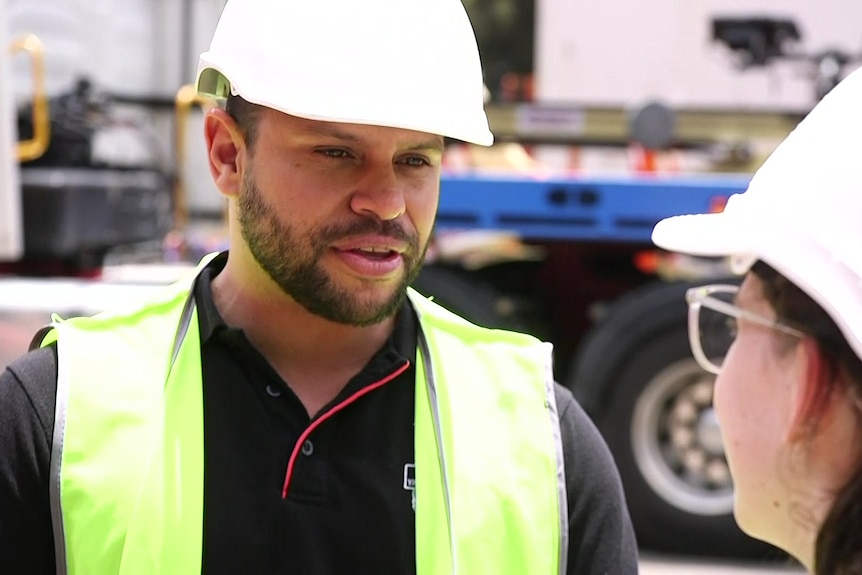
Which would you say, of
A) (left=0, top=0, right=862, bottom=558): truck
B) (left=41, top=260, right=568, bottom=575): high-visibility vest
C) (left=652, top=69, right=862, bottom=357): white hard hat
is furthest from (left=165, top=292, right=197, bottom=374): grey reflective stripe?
(left=0, top=0, right=862, bottom=558): truck

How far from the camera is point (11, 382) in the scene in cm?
195

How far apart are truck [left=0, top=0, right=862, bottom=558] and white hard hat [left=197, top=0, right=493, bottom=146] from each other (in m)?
3.22

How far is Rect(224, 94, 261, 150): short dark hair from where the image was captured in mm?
2105

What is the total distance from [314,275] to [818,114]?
2.91ft

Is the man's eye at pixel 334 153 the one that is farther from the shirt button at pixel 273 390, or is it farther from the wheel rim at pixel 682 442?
the wheel rim at pixel 682 442

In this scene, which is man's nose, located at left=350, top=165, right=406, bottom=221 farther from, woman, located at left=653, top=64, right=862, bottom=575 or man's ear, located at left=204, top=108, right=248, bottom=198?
woman, located at left=653, top=64, right=862, bottom=575

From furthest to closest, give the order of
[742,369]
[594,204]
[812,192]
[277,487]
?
[594,204], [277,487], [742,369], [812,192]

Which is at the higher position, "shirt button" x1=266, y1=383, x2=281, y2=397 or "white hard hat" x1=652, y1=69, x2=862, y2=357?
"white hard hat" x1=652, y1=69, x2=862, y2=357

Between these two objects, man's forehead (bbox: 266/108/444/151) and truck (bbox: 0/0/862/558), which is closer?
man's forehead (bbox: 266/108/444/151)

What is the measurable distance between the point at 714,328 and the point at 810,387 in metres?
0.49

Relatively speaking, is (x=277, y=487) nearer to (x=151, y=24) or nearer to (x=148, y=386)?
(x=148, y=386)

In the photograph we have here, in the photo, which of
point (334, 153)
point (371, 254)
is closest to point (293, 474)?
point (371, 254)

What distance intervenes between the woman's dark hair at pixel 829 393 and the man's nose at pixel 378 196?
0.75 meters

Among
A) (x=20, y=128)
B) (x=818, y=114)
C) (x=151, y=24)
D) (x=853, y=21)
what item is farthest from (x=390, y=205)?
(x=151, y=24)
